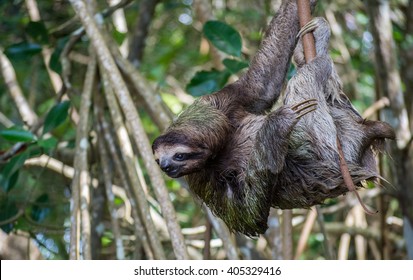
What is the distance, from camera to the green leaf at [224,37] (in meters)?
5.23

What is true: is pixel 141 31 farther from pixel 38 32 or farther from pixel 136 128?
pixel 136 128

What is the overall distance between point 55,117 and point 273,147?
2.74m

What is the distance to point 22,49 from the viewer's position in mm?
6184

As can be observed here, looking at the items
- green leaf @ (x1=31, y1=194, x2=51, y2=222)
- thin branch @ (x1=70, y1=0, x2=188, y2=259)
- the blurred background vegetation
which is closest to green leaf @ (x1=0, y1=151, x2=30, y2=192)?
the blurred background vegetation

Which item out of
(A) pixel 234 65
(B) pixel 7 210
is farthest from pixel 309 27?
(B) pixel 7 210

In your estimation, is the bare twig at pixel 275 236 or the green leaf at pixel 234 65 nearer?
the green leaf at pixel 234 65

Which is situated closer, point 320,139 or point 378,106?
point 320,139

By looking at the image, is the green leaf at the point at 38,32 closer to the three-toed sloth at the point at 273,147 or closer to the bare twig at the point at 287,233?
the three-toed sloth at the point at 273,147

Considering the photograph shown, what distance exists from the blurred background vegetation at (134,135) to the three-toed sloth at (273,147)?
38cm

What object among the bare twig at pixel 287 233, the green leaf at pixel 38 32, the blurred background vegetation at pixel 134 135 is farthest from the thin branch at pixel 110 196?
the bare twig at pixel 287 233

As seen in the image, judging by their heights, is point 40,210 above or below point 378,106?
below

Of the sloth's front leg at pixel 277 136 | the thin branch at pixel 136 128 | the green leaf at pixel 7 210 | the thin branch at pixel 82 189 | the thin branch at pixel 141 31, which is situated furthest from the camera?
the thin branch at pixel 141 31

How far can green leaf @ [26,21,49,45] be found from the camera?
6285 millimetres
